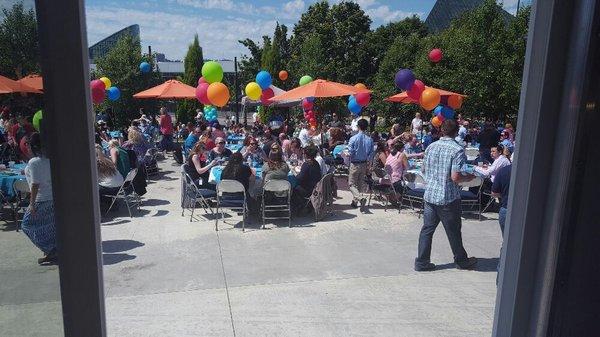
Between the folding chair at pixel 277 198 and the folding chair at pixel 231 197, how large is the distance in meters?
0.32

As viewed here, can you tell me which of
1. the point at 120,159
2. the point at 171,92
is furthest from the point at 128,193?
the point at 171,92

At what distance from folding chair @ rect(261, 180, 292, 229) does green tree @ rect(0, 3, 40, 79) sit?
17.8ft

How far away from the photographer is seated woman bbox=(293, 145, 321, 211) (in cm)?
722

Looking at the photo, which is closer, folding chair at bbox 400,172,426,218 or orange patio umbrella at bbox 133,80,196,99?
folding chair at bbox 400,172,426,218

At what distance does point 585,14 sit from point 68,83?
1.36m

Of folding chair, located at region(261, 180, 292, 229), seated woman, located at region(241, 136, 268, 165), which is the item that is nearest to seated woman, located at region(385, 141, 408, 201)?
folding chair, located at region(261, 180, 292, 229)

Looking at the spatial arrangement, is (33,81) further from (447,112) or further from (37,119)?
(447,112)

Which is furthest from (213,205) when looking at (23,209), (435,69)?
(435,69)

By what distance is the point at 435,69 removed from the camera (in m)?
20.5

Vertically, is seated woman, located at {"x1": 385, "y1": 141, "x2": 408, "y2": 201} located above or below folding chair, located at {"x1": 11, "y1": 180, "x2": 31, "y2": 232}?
below

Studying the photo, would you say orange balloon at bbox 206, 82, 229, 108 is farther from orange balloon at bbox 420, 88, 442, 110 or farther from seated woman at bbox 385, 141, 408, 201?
orange balloon at bbox 420, 88, 442, 110

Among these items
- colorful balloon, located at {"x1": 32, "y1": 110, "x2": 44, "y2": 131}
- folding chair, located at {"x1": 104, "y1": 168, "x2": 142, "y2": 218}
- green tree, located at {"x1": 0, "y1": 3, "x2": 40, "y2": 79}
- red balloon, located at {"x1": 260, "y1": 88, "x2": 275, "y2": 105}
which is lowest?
folding chair, located at {"x1": 104, "y1": 168, "x2": 142, "y2": 218}

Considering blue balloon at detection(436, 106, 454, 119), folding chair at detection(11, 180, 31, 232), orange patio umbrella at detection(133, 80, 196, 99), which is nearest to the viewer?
folding chair at detection(11, 180, 31, 232)

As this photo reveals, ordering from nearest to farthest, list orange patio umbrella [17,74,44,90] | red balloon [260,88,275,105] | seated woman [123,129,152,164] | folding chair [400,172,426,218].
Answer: orange patio umbrella [17,74,44,90] < folding chair [400,172,426,218] < seated woman [123,129,152,164] < red balloon [260,88,275,105]
